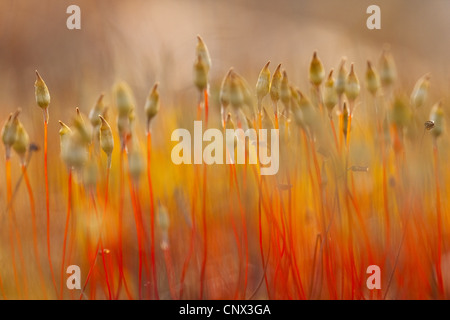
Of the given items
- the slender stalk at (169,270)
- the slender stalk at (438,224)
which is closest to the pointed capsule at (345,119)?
the slender stalk at (438,224)

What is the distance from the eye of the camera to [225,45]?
822 mm

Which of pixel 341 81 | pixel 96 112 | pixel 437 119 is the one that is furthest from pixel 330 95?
pixel 96 112

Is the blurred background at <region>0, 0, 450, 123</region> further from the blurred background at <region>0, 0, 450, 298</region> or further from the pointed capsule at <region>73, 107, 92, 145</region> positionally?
the pointed capsule at <region>73, 107, 92, 145</region>

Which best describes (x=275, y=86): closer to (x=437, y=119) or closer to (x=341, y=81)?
(x=341, y=81)

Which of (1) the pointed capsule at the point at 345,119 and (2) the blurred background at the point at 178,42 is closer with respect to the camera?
(1) the pointed capsule at the point at 345,119

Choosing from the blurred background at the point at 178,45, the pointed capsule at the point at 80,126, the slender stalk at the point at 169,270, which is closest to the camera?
the pointed capsule at the point at 80,126

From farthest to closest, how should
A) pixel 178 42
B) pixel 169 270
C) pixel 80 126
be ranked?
pixel 178 42
pixel 169 270
pixel 80 126

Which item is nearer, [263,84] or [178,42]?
[263,84]

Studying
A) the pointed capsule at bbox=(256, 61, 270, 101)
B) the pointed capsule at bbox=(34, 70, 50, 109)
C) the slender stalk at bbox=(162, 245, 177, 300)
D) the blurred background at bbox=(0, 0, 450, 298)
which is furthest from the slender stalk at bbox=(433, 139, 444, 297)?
the pointed capsule at bbox=(34, 70, 50, 109)

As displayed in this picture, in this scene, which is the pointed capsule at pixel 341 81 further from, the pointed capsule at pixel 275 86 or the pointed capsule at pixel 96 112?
the pointed capsule at pixel 96 112

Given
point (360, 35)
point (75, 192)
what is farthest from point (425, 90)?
point (75, 192)

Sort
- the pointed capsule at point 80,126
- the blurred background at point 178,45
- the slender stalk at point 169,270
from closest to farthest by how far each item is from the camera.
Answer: the pointed capsule at point 80,126, the slender stalk at point 169,270, the blurred background at point 178,45
